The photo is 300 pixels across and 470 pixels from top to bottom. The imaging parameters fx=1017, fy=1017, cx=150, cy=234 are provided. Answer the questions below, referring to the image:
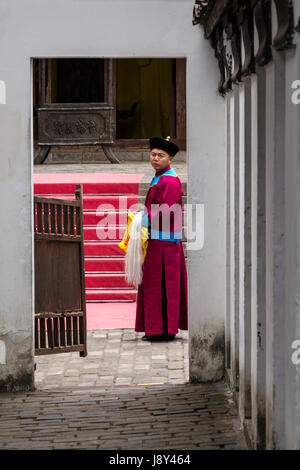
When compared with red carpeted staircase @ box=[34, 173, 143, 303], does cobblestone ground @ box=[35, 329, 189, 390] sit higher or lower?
lower

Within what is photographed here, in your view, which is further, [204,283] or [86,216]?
[86,216]

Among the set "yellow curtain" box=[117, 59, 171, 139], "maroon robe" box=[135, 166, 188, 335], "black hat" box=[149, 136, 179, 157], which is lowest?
"maroon robe" box=[135, 166, 188, 335]

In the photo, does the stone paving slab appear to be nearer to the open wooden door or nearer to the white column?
the white column

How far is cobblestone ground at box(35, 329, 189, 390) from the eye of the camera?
→ 848 cm

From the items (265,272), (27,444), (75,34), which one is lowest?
(27,444)

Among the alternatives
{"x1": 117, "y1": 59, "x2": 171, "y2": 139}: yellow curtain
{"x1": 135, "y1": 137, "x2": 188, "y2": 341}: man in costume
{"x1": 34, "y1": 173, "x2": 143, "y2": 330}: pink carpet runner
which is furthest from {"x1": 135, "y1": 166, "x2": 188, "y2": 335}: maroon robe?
{"x1": 117, "y1": 59, "x2": 171, "y2": 139}: yellow curtain

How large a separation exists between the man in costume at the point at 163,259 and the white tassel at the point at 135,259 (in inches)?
3.2

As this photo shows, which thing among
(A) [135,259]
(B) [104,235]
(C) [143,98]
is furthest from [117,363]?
(C) [143,98]

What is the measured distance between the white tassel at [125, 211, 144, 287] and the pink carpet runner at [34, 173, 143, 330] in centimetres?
107

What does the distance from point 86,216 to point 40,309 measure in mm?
5177

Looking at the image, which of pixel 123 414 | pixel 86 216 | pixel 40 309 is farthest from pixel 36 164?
pixel 123 414

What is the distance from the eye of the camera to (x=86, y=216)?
13680 millimetres

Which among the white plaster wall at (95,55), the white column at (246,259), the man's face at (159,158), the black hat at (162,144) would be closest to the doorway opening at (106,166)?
the white plaster wall at (95,55)
